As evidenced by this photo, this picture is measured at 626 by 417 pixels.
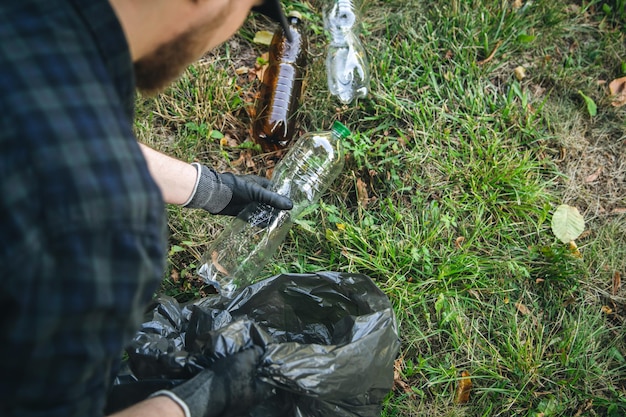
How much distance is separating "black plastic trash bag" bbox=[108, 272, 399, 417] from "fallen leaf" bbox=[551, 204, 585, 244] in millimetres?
1149

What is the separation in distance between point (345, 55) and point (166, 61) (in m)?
1.78

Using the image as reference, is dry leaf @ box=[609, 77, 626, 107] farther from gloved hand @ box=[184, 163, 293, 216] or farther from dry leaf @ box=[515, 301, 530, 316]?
gloved hand @ box=[184, 163, 293, 216]

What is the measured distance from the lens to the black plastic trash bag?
6.26ft

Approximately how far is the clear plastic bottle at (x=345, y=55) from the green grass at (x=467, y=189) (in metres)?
0.06

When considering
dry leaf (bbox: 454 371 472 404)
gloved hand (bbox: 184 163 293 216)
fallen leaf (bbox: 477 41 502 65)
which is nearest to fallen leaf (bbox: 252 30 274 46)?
gloved hand (bbox: 184 163 293 216)

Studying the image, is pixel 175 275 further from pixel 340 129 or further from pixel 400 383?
pixel 400 383

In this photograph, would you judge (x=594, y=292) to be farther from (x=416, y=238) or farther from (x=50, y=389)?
(x=50, y=389)

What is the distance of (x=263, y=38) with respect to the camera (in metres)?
3.09

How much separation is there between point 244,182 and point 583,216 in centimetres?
182

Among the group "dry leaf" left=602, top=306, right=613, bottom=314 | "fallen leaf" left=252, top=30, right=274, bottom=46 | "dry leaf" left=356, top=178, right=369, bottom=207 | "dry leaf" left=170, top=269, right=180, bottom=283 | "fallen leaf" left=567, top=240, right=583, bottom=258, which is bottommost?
"dry leaf" left=170, top=269, right=180, bottom=283

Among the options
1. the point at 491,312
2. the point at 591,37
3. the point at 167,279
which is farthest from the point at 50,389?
the point at 591,37

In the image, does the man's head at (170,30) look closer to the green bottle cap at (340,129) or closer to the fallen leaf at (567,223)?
the green bottle cap at (340,129)

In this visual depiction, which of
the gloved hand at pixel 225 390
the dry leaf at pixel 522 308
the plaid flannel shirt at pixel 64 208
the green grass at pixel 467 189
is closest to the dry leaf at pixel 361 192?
the green grass at pixel 467 189

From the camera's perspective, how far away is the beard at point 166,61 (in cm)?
137
